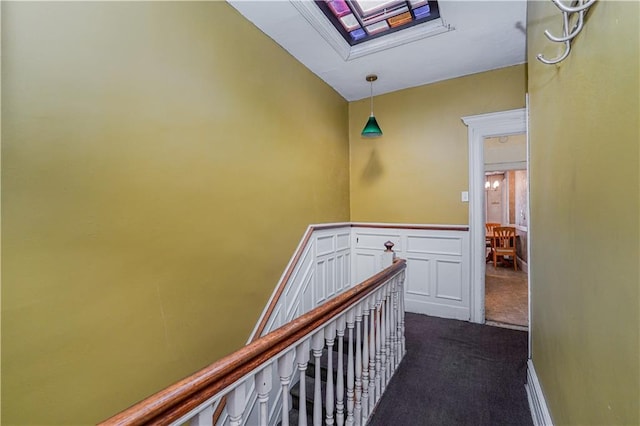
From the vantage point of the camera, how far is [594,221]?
2.77ft

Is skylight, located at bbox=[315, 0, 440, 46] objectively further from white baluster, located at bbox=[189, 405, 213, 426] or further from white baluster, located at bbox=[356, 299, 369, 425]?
white baluster, located at bbox=[189, 405, 213, 426]

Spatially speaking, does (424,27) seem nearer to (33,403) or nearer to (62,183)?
(62,183)

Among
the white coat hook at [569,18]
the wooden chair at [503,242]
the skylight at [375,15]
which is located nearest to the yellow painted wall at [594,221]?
the white coat hook at [569,18]

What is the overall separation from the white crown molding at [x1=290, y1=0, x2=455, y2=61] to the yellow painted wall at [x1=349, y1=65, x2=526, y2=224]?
0.93 m

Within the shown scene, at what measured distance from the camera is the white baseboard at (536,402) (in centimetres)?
142

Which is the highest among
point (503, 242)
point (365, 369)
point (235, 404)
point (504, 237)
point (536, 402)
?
point (235, 404)

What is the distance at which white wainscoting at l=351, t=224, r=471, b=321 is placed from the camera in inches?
123

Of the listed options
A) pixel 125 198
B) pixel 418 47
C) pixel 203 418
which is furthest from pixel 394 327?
pixel 418 47

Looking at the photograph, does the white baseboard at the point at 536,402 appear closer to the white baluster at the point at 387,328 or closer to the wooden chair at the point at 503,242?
the white baluster at the point at 387,328

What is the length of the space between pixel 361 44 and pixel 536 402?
9.58 ft

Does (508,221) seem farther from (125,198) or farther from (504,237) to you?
(125,198)

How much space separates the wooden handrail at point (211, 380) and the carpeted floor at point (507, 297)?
2941 mm

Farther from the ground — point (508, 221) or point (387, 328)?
point (508, 221)

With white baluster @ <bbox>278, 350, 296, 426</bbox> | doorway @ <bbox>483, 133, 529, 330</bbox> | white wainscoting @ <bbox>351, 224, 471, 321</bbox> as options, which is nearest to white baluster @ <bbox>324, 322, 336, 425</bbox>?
white baluster @ <bbox>278, 350, 296, 426</bbox>
